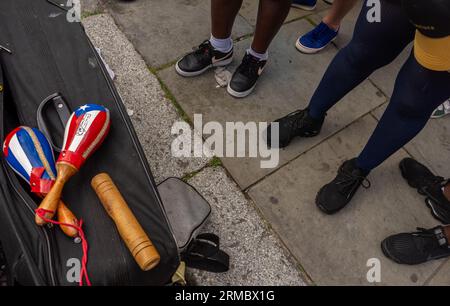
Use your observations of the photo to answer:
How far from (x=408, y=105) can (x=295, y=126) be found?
2.15 ft

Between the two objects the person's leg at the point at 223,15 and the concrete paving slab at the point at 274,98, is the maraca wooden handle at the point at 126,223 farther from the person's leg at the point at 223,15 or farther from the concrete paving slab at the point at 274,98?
the person's leg at the point at 223,15

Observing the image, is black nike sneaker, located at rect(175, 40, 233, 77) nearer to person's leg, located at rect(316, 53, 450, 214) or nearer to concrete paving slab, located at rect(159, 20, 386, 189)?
concrete paving slab, located at rect(159, 20, 386, 189)

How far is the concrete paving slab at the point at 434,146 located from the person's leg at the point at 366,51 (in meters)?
0.66

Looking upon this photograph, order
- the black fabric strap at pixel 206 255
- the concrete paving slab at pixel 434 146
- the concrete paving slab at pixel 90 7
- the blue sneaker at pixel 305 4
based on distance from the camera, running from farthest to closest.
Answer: the blue sneaker at pixel 305 4 < the concrete paving slab at pixel 90 7 < the concrete paving slab at pixel 434 146 < the black fabric strap at pixel 206 255

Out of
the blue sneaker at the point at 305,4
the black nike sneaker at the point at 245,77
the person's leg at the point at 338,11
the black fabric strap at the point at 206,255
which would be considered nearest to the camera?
the black fabric strap at the point at 206,255


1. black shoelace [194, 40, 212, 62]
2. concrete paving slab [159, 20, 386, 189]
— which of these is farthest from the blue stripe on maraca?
black shoelace [194, 40, 212, 62]

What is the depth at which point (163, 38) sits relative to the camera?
2.38 meters

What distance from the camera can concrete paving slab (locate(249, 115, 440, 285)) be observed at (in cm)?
155

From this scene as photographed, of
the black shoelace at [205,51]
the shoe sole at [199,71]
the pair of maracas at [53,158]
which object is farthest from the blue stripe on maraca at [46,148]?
the black shoelace at [205,51]

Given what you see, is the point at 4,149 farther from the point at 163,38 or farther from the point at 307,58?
the point at 307,58

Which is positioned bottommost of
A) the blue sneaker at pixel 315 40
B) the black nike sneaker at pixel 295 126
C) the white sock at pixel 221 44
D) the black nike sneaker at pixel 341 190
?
the black nike sneaker at pixel 341 190

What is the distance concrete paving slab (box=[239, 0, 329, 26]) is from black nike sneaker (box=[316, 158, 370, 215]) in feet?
4.79

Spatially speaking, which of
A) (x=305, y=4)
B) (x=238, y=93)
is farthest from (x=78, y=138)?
(x=305, y=4)

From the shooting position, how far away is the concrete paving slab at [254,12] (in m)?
2.60
